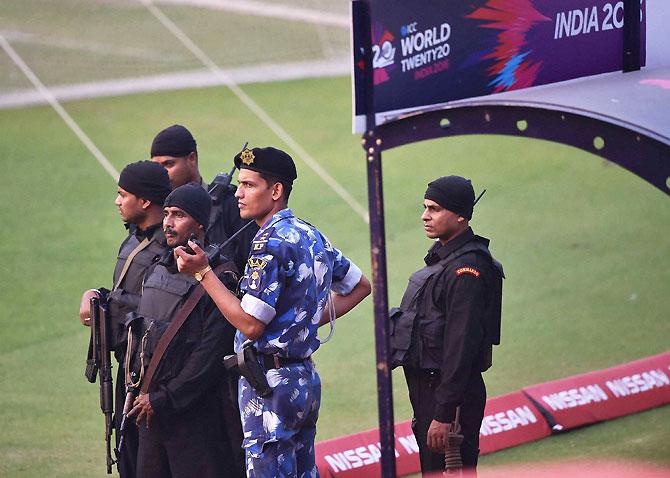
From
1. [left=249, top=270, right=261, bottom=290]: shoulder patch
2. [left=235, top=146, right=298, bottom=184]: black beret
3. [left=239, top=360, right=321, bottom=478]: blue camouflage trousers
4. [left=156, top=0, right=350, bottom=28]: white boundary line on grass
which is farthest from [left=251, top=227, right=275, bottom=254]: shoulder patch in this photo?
[left=156, top=0, right=350, bottom=28]: white boundary line on grass

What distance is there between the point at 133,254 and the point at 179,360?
702 mm

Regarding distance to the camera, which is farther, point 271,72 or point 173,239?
point 271,72

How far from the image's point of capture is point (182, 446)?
5902mm

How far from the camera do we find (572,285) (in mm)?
10719

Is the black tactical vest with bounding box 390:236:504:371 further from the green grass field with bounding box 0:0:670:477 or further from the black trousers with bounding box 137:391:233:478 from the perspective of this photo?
the green grass field with bounding box 0:0:670:477

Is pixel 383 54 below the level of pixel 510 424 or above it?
above

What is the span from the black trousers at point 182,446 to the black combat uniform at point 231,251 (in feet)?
0.26

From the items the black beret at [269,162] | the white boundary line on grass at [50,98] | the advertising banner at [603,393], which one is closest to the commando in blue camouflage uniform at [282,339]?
the black beret at [269,162]

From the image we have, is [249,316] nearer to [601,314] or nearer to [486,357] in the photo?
[486,357]

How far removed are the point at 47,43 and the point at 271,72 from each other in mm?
2540

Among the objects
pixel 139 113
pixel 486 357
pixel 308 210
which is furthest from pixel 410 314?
pixel 139 113

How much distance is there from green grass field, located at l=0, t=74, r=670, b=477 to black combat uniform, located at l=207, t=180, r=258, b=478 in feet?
5.76

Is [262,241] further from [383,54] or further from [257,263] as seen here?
[383,54]

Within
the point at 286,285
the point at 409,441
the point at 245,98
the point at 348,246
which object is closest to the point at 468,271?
the point at 286,285
